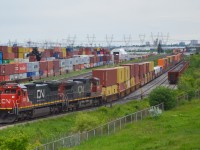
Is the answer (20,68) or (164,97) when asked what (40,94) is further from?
(20,68)

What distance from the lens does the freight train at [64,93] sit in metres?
33.8

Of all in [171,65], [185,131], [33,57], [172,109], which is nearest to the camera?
[185,131]

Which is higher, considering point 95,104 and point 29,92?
point 29,92

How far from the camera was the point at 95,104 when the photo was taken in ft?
154

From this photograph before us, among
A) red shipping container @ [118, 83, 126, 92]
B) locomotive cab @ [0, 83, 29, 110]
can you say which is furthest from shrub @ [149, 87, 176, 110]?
locomotive cab @ [0, 83, 29, 110]

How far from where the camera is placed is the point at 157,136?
26.9 meters

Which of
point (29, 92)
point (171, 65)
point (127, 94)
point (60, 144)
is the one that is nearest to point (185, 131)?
point (60, 144)

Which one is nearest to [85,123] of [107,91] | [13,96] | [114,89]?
[13,96]

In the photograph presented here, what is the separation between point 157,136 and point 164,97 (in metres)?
15.7

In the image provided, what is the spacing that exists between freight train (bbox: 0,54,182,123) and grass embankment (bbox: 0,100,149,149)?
7.08 feet

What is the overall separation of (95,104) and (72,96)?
5366mm

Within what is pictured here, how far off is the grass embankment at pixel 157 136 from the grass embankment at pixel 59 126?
214cm

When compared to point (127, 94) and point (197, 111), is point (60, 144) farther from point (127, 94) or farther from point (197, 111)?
point (127, 94)

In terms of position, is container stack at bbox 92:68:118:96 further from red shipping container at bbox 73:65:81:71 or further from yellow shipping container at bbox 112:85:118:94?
red shipping container at bbox 73:65:81:71
